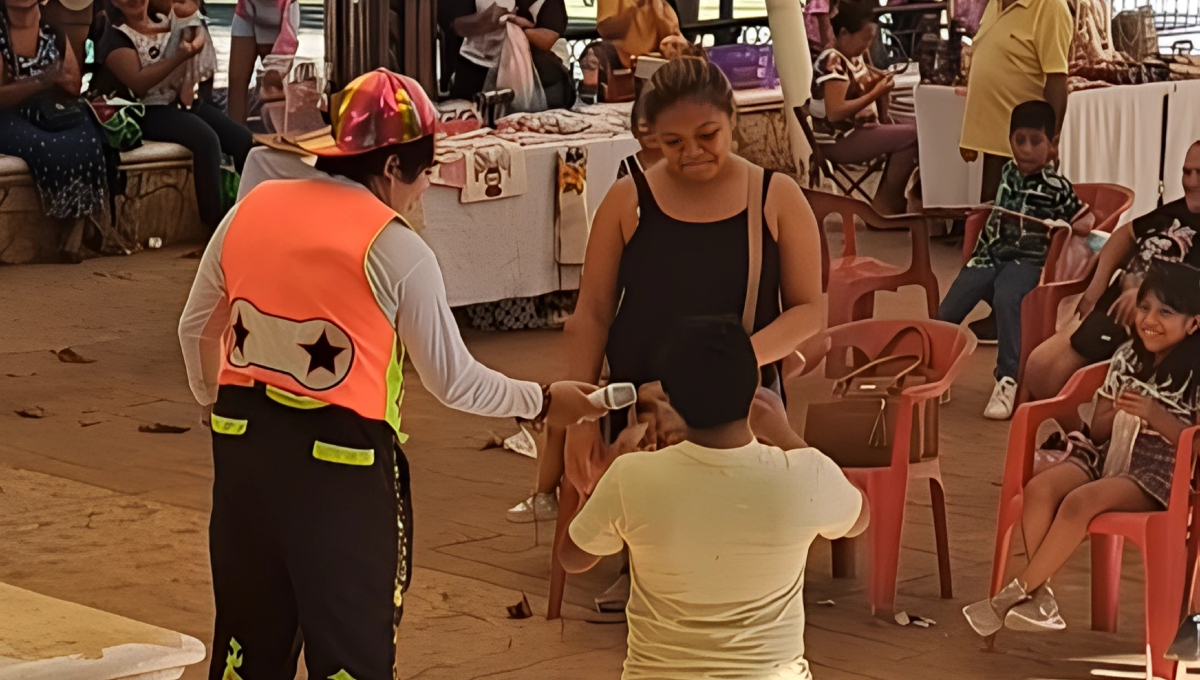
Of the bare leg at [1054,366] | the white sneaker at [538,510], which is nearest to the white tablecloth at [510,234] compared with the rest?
the white sneaker at [538,510]

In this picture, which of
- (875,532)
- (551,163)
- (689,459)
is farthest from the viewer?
(551,163)

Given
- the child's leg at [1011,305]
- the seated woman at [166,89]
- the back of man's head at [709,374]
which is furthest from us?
the seated woman at [166,89]

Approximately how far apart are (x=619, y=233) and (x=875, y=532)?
3.63 feet

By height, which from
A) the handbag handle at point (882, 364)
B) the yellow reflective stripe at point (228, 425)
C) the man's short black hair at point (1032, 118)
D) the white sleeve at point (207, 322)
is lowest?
the handbag handle at point (882, 364)

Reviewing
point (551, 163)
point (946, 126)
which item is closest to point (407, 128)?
point (551, 163)

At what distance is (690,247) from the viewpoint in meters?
4.17

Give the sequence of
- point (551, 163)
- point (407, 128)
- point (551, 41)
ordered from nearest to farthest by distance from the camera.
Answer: point (407, 128) < point (551, 163) < point (551, 41)

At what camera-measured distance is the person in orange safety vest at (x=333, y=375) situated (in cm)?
307

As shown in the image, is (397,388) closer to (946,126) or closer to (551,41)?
(551,41)

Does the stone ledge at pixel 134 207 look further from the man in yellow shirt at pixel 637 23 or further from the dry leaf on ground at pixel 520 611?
the dry leaf on ground at pixel 520 611

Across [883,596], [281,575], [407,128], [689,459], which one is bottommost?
[883,596]

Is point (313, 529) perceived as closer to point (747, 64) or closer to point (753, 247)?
point (753, 247)

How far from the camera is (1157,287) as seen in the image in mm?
4426

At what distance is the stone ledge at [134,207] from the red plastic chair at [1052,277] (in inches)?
209
